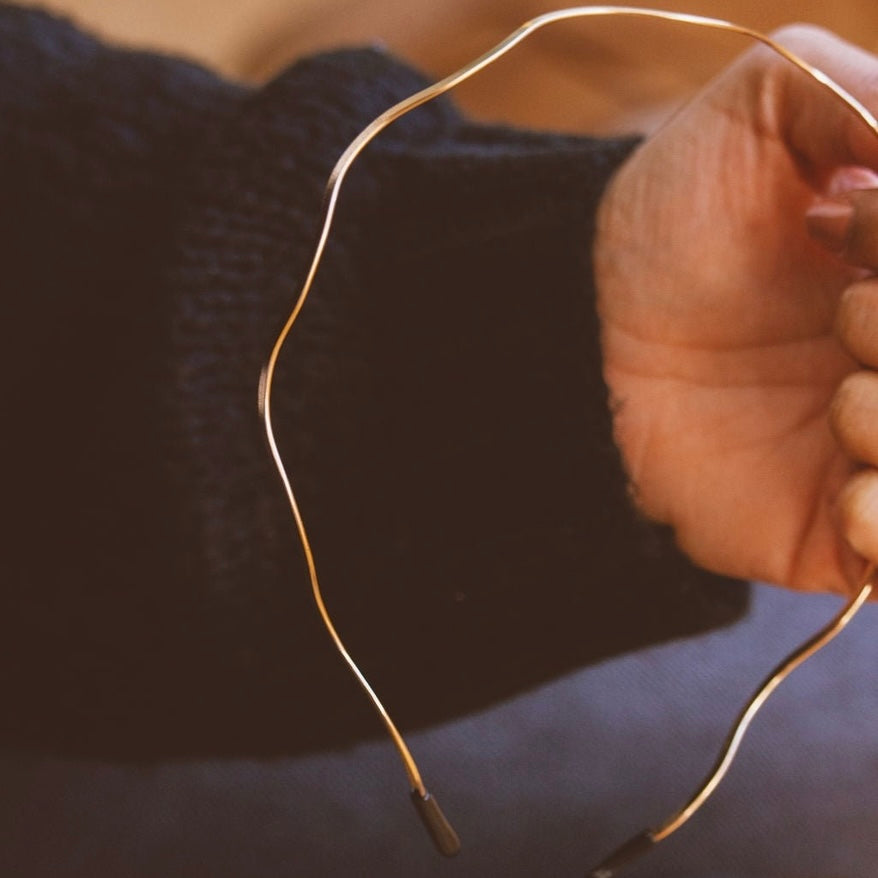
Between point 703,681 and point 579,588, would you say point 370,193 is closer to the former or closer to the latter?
point 579,588

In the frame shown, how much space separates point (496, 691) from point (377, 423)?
0.57 ft

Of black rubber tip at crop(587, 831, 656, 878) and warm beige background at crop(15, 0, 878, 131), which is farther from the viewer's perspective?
warm beige background at crop(15, 0, 878, 131)

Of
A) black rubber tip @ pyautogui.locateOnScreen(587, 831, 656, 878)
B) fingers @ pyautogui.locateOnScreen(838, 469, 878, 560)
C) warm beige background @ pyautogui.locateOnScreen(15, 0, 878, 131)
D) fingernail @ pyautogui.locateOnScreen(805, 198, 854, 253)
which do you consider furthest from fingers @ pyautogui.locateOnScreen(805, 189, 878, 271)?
warm beige background @ pyautogui.locateOnScreen(15, 0, 878, 131)

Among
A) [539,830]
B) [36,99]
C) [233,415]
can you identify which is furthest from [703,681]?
[36,99]

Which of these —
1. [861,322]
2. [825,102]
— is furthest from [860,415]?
[825,102]

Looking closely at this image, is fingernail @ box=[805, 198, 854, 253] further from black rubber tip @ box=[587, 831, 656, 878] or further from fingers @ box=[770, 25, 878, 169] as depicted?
black rubber tip @ box=[587, 831, 656, 878]

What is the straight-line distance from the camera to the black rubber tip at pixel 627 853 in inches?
19.6

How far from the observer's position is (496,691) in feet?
1.96

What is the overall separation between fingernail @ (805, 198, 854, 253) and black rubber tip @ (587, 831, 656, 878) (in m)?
0.31

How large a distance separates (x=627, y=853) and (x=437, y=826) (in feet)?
0.32

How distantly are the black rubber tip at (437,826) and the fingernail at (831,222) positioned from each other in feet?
1.11

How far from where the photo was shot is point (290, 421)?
1.87ft

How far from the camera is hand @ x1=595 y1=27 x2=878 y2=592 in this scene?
1.79 feet

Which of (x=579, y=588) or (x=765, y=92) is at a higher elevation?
(x=765, y=92)
